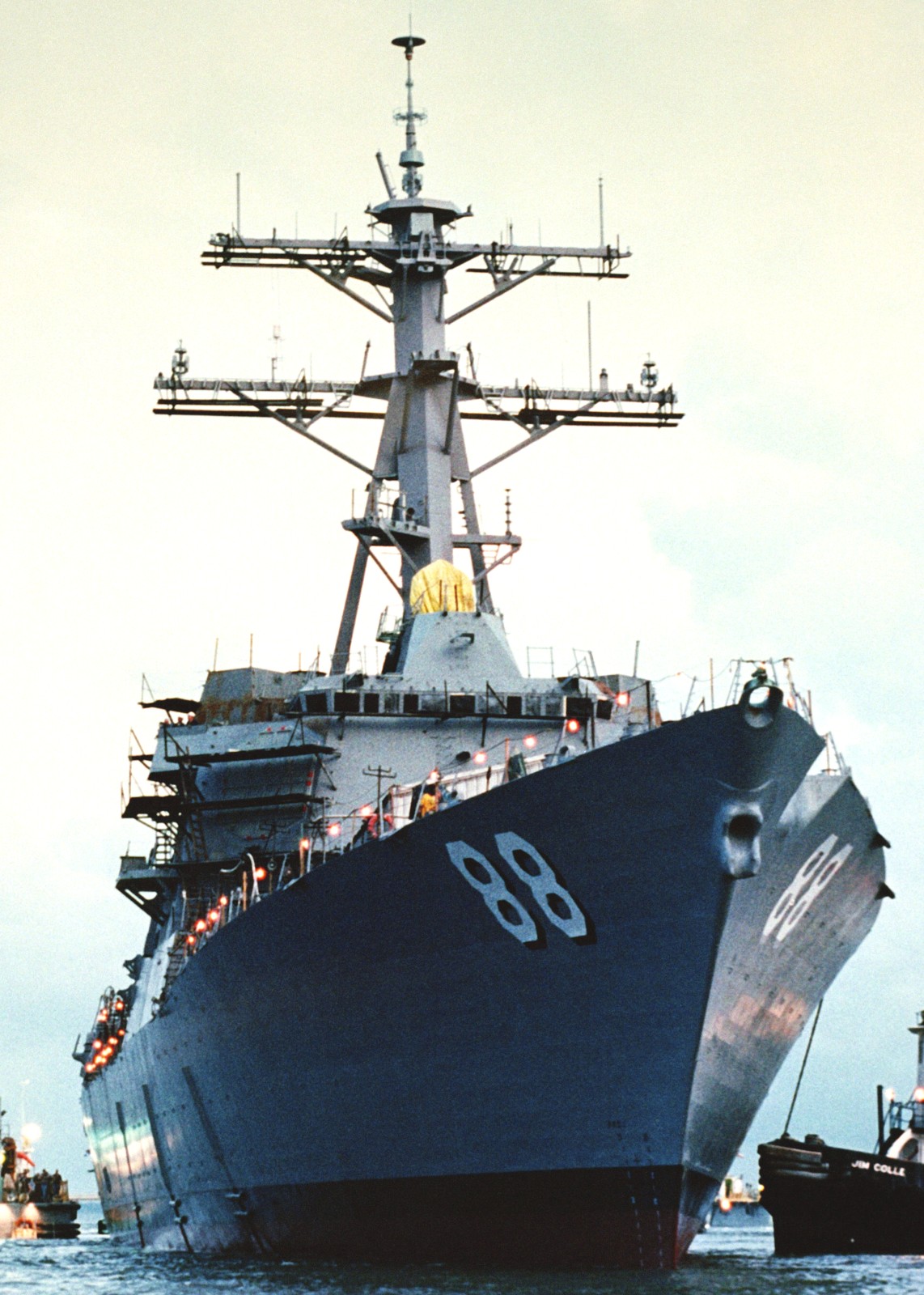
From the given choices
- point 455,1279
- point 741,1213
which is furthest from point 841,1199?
point 741,1213

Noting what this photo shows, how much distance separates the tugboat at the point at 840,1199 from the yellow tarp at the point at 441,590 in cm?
921

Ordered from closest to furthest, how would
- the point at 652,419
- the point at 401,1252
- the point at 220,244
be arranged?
the point at 401,1252
the point at 220,244
the point at 652,419

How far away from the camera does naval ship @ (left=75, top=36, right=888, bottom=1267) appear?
798 inches

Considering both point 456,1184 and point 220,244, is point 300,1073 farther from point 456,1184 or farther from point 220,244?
point 220,244

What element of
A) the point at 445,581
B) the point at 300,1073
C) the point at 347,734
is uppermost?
the point at 445,581

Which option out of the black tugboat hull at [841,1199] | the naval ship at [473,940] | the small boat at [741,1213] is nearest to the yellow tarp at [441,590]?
the naval ship at [473,940]

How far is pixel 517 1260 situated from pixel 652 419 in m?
17.4

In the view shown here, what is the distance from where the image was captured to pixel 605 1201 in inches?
818

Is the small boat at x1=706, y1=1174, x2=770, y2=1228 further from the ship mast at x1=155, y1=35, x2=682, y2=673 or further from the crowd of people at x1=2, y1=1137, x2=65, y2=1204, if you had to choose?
the ship mast at x1=155, y1=35, x2=682, y2=673

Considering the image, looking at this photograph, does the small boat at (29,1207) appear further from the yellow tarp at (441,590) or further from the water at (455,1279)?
the yellow tarp at (441,590)

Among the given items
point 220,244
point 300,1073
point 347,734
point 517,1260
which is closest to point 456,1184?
point 517,1260

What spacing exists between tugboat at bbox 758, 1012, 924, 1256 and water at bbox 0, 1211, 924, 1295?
0.34 m

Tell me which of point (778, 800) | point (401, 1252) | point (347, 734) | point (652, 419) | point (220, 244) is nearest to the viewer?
point (778, 800)

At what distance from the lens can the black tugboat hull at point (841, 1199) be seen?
28.8 m
